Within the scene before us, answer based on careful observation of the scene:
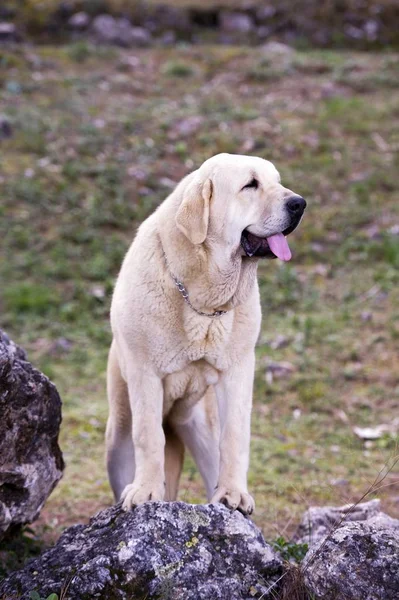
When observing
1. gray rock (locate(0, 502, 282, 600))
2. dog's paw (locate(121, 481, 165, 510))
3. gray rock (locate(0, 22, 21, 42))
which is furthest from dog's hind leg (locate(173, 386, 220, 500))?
gray rock (locate(0, 22, 21, 42))

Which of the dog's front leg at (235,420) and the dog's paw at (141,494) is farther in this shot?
the dog's front leg at (235,420)

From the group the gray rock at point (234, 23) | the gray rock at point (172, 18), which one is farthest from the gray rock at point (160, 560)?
the gray rock at point (234, 23)

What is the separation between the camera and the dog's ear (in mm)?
3893

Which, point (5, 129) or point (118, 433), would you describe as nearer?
point (118, 433)

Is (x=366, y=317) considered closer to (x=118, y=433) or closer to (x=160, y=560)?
(x=118, y=433)

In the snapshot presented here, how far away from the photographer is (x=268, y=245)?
12.9 ft

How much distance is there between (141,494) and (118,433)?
93 cm

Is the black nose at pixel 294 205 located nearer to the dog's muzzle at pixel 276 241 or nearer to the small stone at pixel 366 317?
the dog's muzzle at pixel 276 241

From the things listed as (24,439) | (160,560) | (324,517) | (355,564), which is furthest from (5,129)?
(355,564)

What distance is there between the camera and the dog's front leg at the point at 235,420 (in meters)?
4.02

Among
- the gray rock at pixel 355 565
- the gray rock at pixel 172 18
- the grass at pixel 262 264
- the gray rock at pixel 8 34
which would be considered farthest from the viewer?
the gray rock at pixel 172 18

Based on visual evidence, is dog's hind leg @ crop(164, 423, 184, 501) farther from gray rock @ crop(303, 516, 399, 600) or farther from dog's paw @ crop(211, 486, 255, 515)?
gray rock @ crop(303, 516, 399, 600)

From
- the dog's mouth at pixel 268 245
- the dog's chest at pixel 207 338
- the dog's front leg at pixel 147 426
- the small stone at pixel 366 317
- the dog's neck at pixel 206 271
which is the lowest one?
the small stone at pixel 366 317

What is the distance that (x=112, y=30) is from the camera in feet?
50.7
